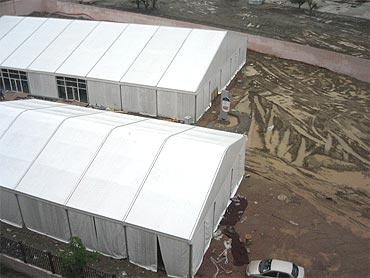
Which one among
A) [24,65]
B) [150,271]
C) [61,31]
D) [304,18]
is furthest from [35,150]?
[304,18]

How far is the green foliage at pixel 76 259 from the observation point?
1446 cm

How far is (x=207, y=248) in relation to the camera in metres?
16.9

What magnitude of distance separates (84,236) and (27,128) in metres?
6.20

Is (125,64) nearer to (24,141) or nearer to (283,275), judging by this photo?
(24,141)

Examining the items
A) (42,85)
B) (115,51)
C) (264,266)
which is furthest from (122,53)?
(264,266)

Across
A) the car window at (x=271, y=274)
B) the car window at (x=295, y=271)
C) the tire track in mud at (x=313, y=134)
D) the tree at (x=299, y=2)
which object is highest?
the tree at (x=299, y=2)

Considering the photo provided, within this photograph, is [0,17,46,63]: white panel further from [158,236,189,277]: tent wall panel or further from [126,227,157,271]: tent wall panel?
[158,236,189,277]: tent wall panel

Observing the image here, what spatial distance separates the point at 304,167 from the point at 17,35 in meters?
23.9

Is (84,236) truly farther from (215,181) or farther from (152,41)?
(152,41)

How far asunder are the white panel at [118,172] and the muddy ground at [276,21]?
25620 mm

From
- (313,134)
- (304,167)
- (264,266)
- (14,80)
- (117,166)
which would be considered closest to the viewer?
(264,266)

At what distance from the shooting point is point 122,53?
2884 cm

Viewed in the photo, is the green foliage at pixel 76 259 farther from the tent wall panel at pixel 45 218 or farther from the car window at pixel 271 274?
the car window at pixel 271 274

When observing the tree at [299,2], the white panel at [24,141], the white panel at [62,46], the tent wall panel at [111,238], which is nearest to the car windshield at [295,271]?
the tent wall panel at [111,238]
